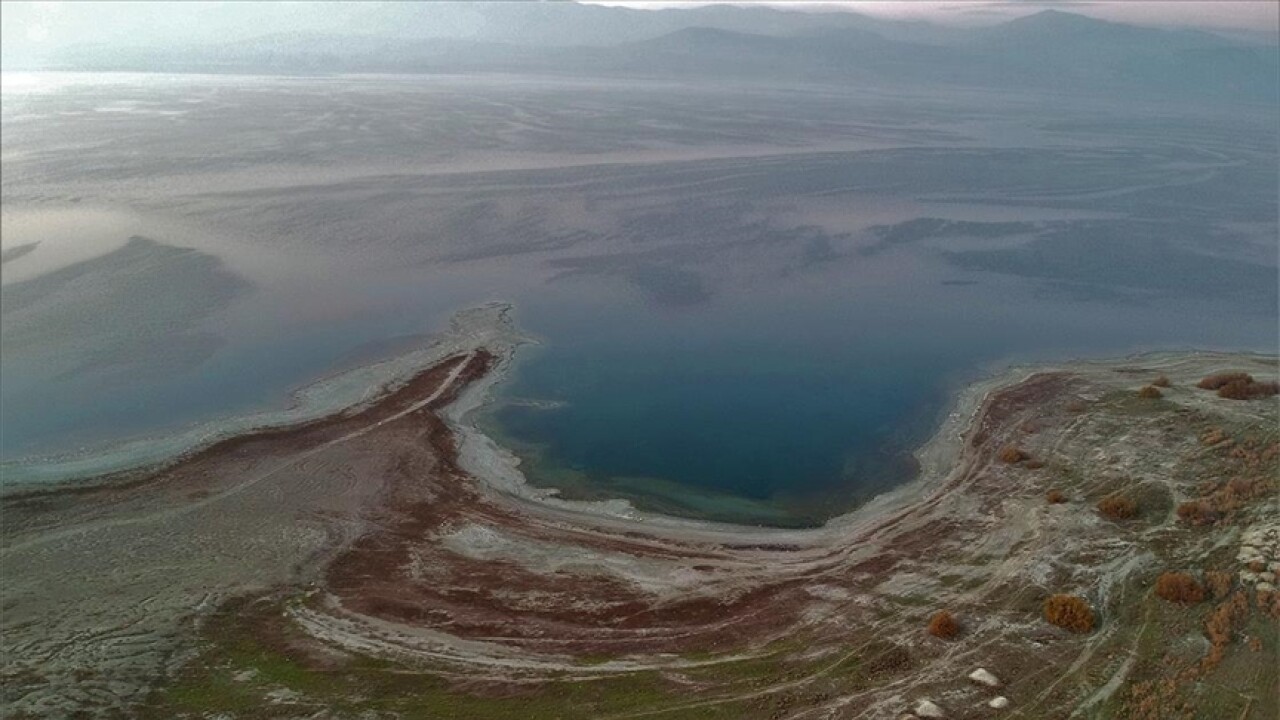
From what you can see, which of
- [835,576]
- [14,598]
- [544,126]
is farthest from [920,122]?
[14,598]

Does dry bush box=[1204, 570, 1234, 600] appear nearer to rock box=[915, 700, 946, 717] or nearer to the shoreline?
rock box=[915, 700, 946, 717]

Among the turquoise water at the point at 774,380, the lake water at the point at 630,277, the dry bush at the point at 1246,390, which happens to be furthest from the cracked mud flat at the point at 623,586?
the lake water at the point at 630,277

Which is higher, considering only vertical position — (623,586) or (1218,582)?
(1218,582)

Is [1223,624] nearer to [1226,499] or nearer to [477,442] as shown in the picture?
[1226,499]

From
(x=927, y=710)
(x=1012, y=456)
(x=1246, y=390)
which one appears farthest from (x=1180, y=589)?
(x=1246, y=390)

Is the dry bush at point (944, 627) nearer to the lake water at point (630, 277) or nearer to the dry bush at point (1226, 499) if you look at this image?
the lake water at point (630, 277)

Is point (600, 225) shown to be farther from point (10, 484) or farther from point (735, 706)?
point (735, 706)
